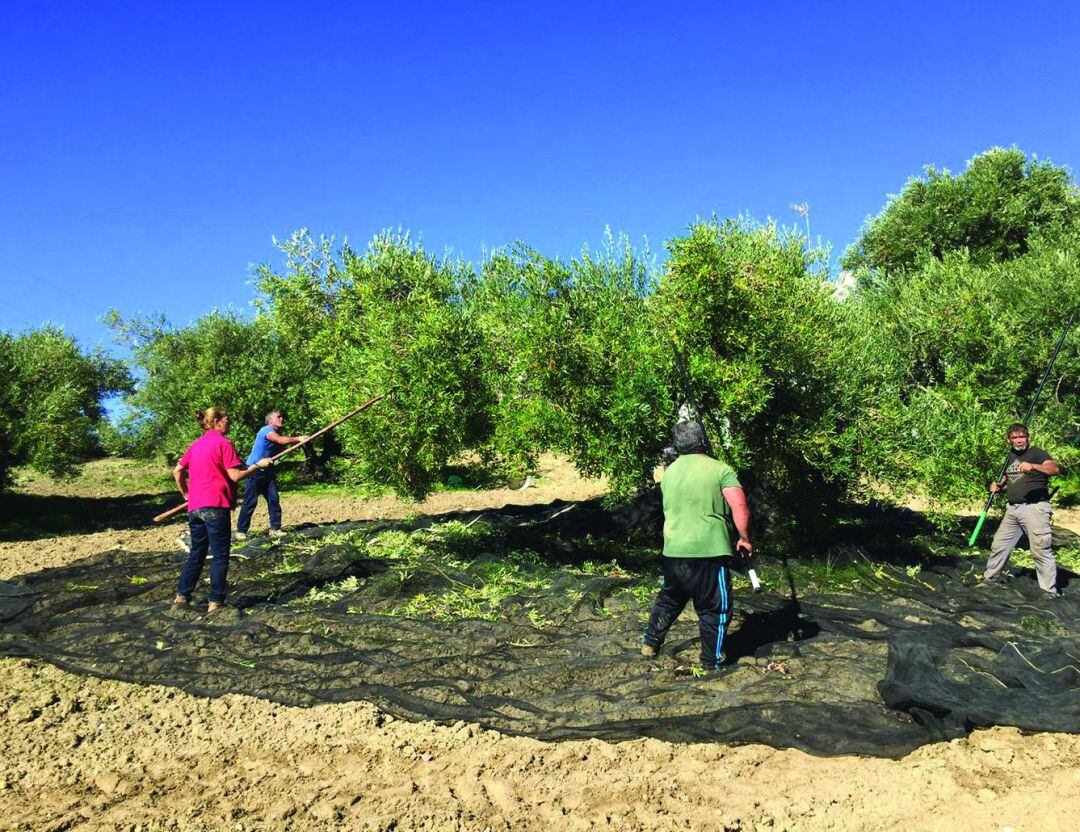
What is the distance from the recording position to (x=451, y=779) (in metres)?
5.26

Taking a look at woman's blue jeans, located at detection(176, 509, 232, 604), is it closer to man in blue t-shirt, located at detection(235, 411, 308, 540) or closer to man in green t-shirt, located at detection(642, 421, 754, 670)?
man in blue t-shirt, located at detection(235, 411, 308, 540)

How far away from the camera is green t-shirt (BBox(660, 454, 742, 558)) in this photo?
22.5 feet

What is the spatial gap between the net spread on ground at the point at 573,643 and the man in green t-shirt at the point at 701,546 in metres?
0.34

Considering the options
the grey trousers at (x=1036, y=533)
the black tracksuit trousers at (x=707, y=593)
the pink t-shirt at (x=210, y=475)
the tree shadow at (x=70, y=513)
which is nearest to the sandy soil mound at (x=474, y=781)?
the black tracksuit trousers at (x=707, y=593)

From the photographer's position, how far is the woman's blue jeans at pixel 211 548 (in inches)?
347

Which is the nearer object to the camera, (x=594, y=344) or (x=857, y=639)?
(x=857, y=639)

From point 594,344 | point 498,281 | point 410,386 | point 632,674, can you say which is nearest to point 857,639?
point 632,674

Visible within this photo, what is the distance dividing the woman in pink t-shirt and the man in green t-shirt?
4.92 m

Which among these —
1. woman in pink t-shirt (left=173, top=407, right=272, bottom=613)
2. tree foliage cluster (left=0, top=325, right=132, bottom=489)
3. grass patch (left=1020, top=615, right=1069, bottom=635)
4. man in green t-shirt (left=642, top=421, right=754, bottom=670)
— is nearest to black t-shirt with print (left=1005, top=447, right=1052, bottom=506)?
grass patch (left=1020, top=615, right=1069, bottom=635)

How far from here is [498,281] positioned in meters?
12.5

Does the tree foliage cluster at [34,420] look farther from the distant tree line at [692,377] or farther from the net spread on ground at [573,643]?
the distant tree line at [692,377]

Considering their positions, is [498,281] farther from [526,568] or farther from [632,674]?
[632,674]

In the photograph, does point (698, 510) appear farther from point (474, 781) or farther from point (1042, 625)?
point (1042, 625)

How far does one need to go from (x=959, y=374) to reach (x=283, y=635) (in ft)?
37.6
